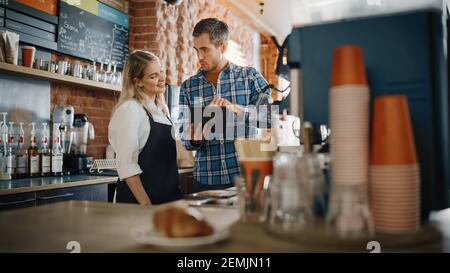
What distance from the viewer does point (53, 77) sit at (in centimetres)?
304

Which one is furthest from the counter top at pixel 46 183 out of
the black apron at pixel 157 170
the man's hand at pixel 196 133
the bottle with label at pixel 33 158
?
the man's hand at pixel 196 133

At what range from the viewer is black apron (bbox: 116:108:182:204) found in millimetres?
2080

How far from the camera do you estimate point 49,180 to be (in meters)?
2.74

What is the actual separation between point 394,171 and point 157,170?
1445mm

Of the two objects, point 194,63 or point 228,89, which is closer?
point 228,89

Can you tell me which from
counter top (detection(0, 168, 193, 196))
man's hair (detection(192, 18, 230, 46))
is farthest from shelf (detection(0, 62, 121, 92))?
man's hair (detection(192, 18, 230, 46))

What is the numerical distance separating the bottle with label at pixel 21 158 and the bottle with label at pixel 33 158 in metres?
0.03

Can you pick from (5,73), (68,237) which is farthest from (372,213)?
(5,73)

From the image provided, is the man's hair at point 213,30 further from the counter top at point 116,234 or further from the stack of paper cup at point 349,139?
the stack of paper cup at point 349,139

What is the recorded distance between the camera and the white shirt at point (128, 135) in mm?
1998

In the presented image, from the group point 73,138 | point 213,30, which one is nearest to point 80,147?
point 73,138

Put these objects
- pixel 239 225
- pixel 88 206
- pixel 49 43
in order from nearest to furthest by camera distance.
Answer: pixel 239 225 < pixel 88 206 < pixel 49 43

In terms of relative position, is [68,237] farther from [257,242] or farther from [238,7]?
[238,7]
